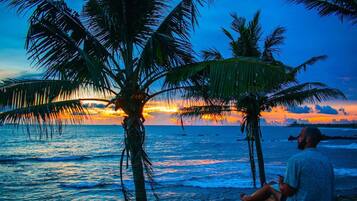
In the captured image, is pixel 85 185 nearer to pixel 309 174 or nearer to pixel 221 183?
pixel 221 183

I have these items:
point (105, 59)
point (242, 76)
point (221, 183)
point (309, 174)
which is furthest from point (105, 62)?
point (221, 183)

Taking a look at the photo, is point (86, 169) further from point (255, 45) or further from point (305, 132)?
point (305, 132)

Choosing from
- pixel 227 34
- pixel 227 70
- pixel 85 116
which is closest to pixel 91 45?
pixel 85 116

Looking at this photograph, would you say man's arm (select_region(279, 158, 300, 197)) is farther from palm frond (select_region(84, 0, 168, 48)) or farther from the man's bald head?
palm frond (select_region(84, 0, 168, 48))

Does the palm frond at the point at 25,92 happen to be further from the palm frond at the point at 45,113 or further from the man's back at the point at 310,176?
the man's back at the point at 310,176

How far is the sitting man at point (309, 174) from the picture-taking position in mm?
3844

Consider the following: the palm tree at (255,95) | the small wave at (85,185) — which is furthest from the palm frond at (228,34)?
the small wave at (85,185)

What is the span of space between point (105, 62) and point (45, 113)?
2.19 m

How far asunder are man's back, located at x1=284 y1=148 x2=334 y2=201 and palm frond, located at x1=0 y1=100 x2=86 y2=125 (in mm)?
4241

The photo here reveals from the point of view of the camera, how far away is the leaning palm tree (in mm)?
6832

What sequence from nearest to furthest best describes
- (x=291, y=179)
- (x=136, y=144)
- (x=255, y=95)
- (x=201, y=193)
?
1. (x=291, y=179)
2. (x=136, y=144)
3. (x=255, y=95)
4. (x=201, y=193)

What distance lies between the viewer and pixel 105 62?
834 centimetres

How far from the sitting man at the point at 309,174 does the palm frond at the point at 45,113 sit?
4.21 metres

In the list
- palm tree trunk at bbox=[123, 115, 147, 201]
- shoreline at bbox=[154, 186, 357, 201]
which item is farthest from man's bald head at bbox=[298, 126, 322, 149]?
shoreline at bbox=[154, 186, 357, 201]
